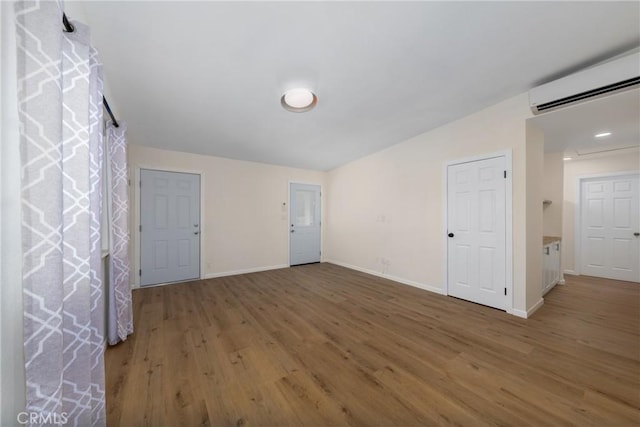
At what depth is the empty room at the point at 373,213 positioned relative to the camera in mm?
859

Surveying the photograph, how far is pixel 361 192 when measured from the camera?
4879 millimetres

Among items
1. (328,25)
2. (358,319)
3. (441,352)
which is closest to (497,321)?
(441,352)

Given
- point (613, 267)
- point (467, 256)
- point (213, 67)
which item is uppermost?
point (213, 67)

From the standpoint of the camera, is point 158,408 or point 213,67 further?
point 213,67

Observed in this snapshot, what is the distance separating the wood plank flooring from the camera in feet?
4.52

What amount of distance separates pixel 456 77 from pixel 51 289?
334 cm

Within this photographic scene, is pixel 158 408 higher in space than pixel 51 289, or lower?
lower

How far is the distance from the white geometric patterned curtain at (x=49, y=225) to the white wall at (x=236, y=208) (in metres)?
3.28

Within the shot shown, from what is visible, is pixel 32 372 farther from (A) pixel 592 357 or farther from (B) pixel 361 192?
(B) pixel 361 192

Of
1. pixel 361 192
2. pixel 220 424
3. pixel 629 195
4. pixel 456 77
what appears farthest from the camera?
pixel 361 192

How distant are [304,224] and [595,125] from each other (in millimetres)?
4921

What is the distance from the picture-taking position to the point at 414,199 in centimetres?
383

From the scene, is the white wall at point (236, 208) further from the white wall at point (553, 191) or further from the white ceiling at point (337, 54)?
the white wall at point (553, 191)

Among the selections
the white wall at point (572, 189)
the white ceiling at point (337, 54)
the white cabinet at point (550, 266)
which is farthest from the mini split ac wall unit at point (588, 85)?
the white wall at point (572, 189)
